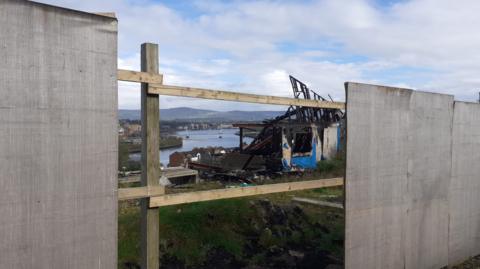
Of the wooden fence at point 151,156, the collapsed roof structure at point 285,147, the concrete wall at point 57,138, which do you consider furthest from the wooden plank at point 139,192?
the collapsed roof structure at point 285,147

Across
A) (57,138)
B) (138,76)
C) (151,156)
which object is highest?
(138,76)

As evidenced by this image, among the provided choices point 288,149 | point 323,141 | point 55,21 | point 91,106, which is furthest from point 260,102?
point 323,141

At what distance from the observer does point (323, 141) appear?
56.7 ft

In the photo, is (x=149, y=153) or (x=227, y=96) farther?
(x=227, y=96)

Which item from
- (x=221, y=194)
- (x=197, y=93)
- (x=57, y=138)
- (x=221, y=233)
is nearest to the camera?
(x=57, y=138)

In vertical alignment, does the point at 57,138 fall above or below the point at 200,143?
above

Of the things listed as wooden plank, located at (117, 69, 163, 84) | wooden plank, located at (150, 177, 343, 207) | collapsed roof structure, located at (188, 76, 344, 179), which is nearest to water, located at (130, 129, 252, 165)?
collapsed roof structure, located at (188, 76, 344, 179)

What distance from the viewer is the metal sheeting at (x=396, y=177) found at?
4.43 m

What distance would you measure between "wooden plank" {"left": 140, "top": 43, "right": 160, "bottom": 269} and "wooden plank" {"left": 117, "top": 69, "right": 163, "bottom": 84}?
51 mm

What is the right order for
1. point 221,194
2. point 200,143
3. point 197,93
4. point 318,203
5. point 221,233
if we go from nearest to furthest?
point 197,93 < point 221,194 < point 221,233 < point 318,203 < point 200,143

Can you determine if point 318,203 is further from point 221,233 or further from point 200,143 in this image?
point 200,143

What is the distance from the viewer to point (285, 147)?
15797mm

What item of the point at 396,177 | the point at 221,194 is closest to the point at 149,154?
the point at 221,194

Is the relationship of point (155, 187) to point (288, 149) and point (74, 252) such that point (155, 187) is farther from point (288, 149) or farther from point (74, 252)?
point (288, 149)
